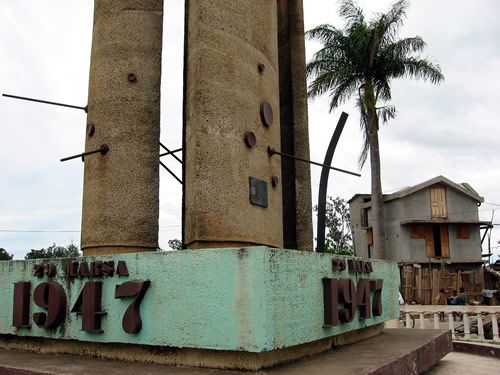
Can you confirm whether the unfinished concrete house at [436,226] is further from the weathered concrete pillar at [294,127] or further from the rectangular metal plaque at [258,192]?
the rectangular metal plaque at [258,192]

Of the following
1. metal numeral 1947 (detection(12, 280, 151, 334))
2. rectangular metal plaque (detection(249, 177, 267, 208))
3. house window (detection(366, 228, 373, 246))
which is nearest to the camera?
metal numeral 1947 (detection(12, 280, 151, 334))

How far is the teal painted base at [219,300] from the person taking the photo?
4766 mm

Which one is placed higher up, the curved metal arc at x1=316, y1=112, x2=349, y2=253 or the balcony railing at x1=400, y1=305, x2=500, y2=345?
the curved metal arc at x1=316, y1=112, x2=349, y2=253

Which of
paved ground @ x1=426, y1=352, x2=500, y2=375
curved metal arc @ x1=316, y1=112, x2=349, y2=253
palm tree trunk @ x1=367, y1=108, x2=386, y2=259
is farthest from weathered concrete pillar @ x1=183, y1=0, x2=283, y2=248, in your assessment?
palm tree trunk @ x1=367, y1=108, x2=386, y2=259

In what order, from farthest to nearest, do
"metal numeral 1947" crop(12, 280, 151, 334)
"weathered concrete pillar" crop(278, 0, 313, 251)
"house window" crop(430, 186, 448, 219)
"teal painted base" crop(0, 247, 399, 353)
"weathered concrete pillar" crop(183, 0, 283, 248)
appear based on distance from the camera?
"house window" crop(430, 186, 448, 219) < "weathered concrete pillar" crop(278, 0, 313, 251) < "weathered concrete pillar" crop(183, 0, 283, 248) < "metal numeral 1947" crop(12, 280, 151, 334) < "teal painted base" crop(0, 247, 399, 353)

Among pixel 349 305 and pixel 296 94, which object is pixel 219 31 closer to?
pixel 296 94

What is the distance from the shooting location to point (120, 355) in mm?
5676

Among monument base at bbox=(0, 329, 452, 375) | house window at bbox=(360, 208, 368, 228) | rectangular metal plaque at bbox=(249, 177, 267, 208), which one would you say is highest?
house window at bbox=(360, 208, 368, 228)

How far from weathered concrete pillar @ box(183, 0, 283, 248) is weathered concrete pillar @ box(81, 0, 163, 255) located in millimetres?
806

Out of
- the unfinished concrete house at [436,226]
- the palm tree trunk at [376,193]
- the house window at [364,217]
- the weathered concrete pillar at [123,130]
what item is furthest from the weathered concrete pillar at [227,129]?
the house window at [364,217]

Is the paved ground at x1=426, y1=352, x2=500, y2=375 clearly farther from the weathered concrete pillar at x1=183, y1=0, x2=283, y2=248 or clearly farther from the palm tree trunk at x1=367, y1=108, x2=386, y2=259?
the palm tree trunk at x1=367, y1=108, x2=386, y2=259

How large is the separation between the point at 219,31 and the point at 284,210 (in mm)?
3308

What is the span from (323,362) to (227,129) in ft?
9.95

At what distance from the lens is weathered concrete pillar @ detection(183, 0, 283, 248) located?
6535mm
